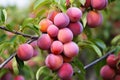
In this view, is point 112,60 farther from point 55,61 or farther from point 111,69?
point 55,61

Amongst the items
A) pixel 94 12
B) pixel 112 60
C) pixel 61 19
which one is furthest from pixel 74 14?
pixel 112 60

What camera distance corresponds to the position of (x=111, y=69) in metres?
1.34

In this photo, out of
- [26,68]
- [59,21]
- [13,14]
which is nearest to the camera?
[59,21]

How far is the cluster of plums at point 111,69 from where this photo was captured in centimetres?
133

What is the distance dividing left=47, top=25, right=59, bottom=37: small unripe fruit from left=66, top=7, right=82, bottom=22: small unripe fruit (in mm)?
58

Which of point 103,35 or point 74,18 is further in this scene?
point 103,35

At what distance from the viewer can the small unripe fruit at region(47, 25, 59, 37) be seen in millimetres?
1115

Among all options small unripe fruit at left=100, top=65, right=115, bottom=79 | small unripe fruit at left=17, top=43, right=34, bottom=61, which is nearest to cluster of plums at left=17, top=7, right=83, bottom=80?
small unripe fruit at left=17, top=43, right=34, bottom=61

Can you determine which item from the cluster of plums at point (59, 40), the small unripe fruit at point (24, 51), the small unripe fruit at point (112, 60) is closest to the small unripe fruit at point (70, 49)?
the cluster of plums at point (59, 40)

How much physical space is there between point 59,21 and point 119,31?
238cm

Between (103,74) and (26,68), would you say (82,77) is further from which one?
(26,68)

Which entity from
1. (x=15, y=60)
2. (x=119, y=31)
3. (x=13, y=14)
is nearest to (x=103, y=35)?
(x=119, y=31)

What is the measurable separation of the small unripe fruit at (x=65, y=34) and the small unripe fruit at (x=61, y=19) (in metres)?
0.02

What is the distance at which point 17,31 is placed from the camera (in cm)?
118
